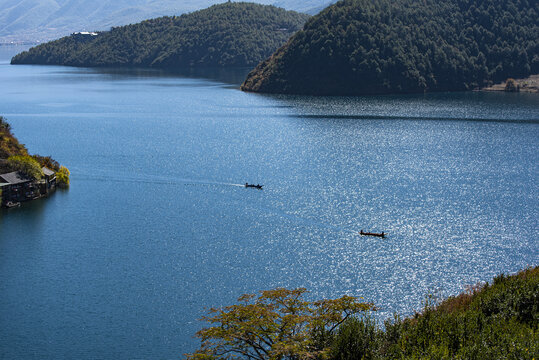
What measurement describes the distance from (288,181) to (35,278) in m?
42.7

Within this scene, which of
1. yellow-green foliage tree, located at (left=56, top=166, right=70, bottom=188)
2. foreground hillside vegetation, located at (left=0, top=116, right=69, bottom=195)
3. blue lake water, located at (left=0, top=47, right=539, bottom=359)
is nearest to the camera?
blue lake water, located at (left=0, top=47, right=539, bottom=359)

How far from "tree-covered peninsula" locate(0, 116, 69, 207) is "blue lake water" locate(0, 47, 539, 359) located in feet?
7.68

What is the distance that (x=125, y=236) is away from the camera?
67.1 m

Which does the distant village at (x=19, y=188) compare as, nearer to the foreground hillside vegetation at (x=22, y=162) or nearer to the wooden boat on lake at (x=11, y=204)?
the wooden boat on lake at (x=11, y=204)

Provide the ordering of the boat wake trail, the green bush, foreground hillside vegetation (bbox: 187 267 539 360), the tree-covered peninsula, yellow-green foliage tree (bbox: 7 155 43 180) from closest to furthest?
the green bush
foreground hillside vegetation (bbox: 187 267 539 360)
the tree-covered peninsula
yellow-green foliage tree (bbox: 7 155 43 180)
the boat wake trail

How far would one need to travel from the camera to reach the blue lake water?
49.9 meters

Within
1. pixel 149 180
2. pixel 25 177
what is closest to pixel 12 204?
pixel 25 177

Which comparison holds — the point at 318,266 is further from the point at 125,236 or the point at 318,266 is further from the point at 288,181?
the point at 288,181

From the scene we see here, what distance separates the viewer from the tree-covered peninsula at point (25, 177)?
78562 mm

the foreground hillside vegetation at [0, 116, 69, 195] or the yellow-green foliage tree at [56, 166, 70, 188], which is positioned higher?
the foreground hillside vegetation at [0, 116, 69, 195]

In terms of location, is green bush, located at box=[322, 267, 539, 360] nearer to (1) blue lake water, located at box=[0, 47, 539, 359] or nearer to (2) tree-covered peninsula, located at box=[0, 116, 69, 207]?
(1) blue lake water, located at box=[0, 47, 539, 359]

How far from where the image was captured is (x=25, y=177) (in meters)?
81.1

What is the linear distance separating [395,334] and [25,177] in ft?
208

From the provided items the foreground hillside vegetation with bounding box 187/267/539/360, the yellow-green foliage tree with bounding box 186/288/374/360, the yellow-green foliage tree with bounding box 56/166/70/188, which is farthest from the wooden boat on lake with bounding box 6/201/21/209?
the foreground hillside vegetation with bounding box 187/267/539/360
